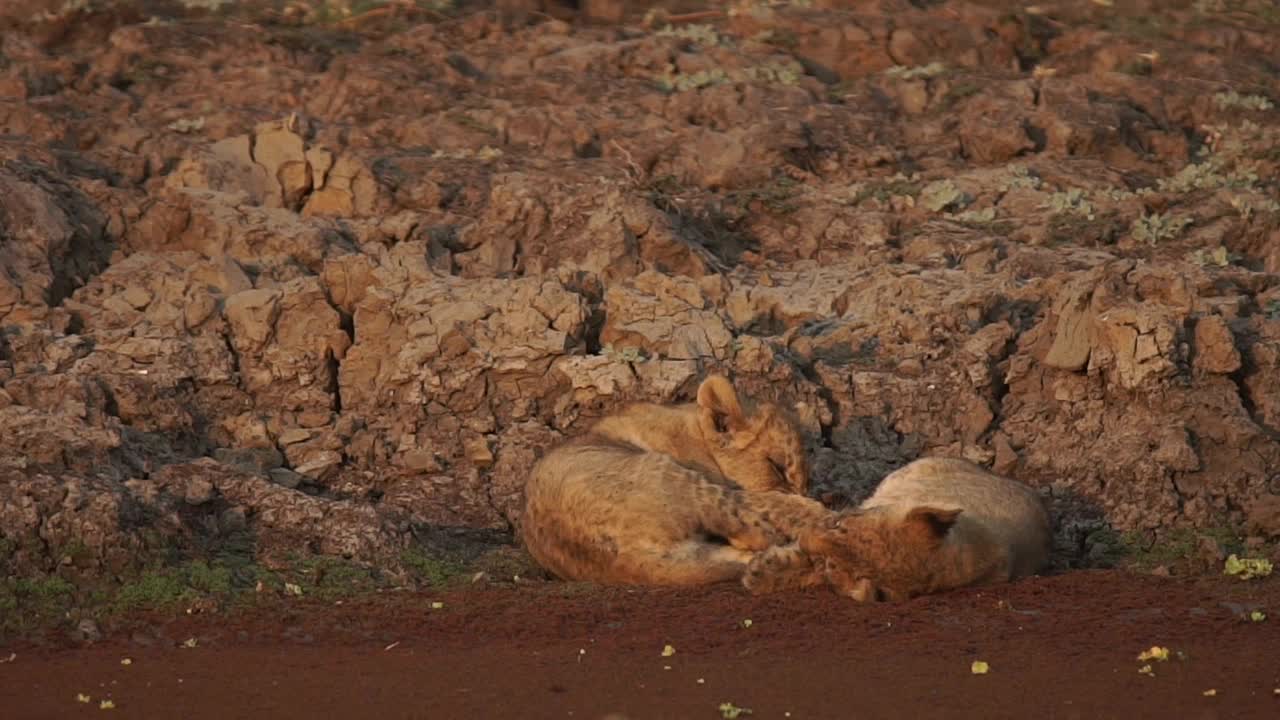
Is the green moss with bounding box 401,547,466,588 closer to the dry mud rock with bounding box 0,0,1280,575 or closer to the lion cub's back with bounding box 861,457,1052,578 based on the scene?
the dry mud rock with bounding box 0,0,1280,575

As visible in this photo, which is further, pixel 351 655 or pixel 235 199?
pixel 235 199

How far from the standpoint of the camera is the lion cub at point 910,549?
9.01m

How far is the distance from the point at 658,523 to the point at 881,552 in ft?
3.82

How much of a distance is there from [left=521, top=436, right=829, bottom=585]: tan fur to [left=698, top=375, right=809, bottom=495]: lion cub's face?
386mm

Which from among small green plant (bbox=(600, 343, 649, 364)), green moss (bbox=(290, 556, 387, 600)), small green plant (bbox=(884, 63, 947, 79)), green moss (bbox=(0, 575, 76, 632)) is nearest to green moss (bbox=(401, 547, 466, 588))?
green moss (bbox=(290, 556, 387, 600))

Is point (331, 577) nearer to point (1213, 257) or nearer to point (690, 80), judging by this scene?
point (1213, 257)

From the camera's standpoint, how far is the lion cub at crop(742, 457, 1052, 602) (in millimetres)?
9008

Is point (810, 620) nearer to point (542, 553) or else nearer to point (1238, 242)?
point (542, 553)

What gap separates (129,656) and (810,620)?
2962 millimetres

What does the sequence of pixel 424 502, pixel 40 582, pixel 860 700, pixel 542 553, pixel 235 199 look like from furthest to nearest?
pixel 235 199 < pixel 424 502 < pixel 542 553 < pixel 40 582 < pixel 860 700

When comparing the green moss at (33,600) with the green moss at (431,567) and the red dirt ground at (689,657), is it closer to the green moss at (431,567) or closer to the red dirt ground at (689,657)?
the red dirt ground at (689,657)

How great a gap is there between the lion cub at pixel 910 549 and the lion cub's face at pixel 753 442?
59 cm

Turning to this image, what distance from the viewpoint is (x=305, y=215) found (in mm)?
13672

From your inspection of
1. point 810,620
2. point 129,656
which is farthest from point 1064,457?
point 129,656
